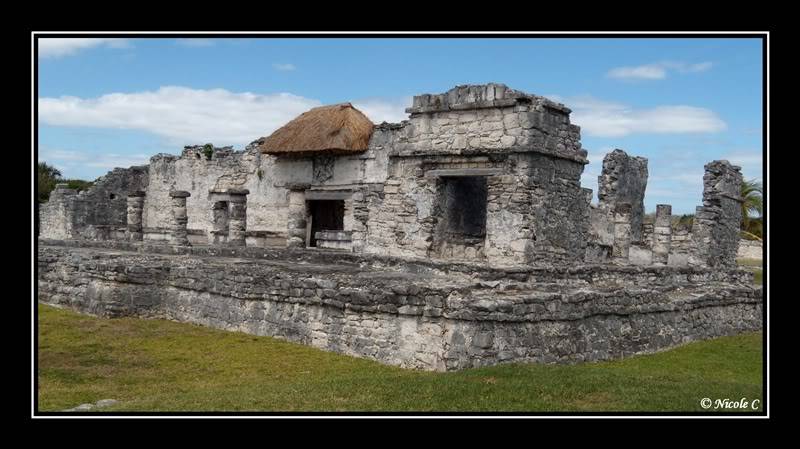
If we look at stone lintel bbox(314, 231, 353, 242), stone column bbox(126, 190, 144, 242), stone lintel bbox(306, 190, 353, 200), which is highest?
stone lintel bbox(306, 190, 353, 200)

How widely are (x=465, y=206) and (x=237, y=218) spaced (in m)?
6.32

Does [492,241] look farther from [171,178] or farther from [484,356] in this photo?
[171,178]

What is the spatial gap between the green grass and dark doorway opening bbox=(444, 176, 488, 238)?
5.26m

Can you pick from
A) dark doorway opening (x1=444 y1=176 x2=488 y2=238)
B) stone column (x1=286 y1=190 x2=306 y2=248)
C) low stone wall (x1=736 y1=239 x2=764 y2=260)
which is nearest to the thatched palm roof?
stone column (x1=286 y1=190 x2=306 y2=248)

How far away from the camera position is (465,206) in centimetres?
1459

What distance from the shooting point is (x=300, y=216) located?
1780 cm

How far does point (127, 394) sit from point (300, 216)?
11146mm

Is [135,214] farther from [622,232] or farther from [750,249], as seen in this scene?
[750,249]

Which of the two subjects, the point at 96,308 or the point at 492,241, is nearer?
the point at 96,308

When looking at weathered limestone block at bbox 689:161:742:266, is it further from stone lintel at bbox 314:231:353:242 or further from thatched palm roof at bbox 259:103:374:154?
thatched palm roof at bbox 259:103:374:154

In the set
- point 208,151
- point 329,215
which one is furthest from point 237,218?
point 208,151

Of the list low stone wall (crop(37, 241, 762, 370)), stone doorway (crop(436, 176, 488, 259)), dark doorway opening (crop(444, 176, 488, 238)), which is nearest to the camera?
low stone wall (crop(37, 241, 762, 370))

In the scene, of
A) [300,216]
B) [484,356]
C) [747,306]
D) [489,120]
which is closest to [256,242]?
[300,216]

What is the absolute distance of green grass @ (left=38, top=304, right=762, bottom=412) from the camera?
590 centimetres
